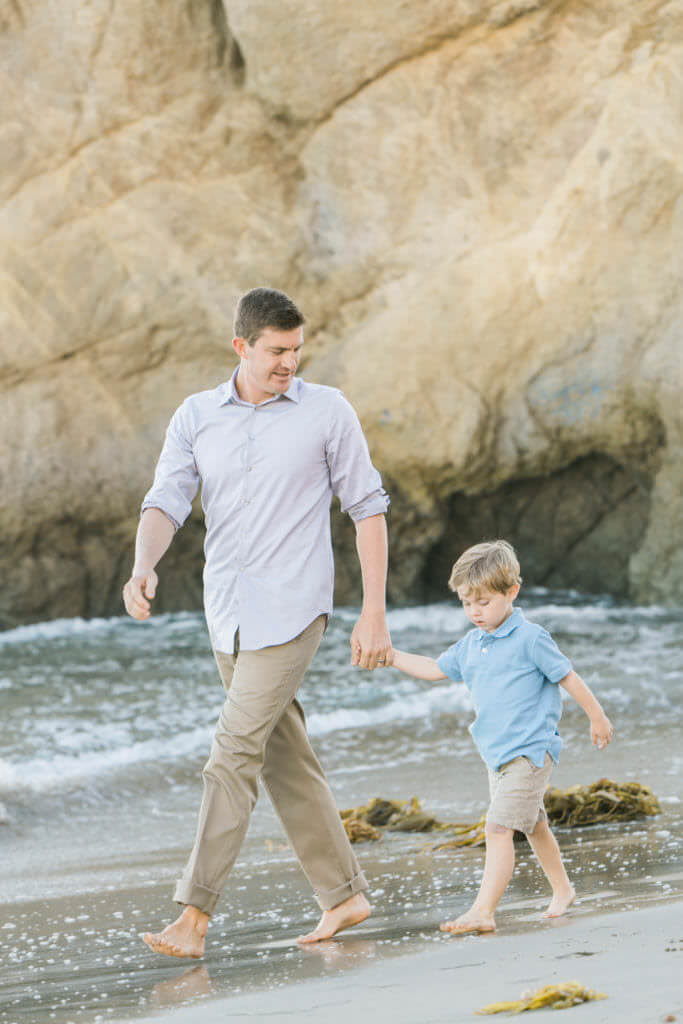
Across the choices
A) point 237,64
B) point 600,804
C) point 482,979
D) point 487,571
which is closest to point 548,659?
point 487,571

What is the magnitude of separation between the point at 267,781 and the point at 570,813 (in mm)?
1703

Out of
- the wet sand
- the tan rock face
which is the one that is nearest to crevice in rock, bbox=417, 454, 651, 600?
the tan rock face

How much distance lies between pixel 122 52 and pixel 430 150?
279 cm

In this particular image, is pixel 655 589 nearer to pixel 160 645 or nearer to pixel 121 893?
pixel 160 645

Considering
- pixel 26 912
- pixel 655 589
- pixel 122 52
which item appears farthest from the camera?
pixel 655 589

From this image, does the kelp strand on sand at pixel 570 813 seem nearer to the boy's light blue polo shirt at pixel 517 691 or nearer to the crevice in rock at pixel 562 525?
the boy's light blue polo shirt at pixel 517 691

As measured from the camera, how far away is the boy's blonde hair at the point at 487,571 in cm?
356

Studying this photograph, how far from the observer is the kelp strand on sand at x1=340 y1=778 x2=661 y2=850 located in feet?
16.3

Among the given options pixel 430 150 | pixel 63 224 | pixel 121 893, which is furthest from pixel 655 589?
pixel 121 893

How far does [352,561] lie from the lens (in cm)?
1416

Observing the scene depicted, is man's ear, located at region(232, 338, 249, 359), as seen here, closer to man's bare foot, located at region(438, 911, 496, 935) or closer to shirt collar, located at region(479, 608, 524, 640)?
shirt collar, located at region(479, 608, 524, 640)

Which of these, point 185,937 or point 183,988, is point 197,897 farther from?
point 183,988

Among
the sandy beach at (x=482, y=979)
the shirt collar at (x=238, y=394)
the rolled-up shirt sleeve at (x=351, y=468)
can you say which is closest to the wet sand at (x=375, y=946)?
the sandy beach at (x=482, y=979)

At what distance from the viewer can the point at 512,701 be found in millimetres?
3596
